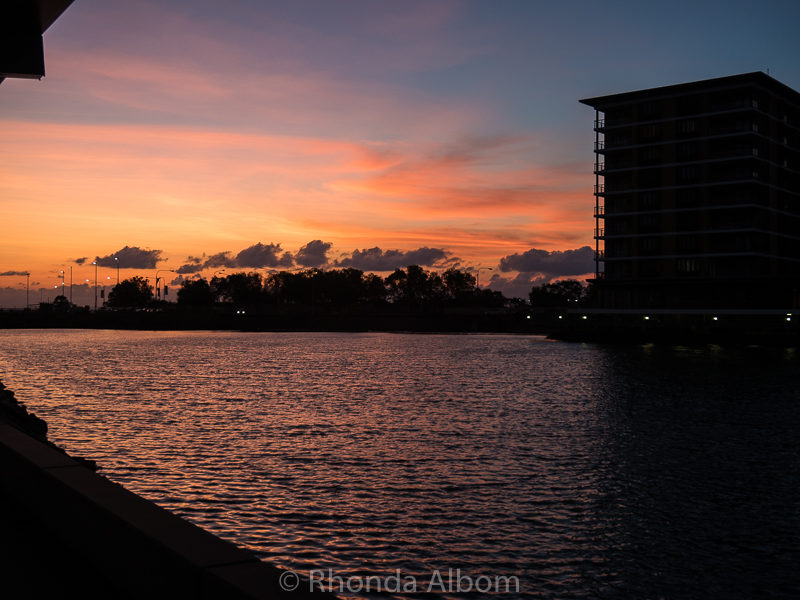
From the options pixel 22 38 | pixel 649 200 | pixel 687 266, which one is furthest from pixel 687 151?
pixel 22 38

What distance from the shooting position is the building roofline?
12731cm

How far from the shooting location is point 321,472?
21.5m

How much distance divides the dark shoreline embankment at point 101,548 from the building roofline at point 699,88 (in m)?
139

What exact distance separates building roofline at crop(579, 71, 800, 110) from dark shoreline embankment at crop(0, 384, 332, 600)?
139 m

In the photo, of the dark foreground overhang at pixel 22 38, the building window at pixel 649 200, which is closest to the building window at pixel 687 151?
the building window at pixel 649 200

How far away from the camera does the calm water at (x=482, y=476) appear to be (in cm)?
1383

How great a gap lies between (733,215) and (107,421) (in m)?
124

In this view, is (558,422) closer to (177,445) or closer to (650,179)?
(177,445)

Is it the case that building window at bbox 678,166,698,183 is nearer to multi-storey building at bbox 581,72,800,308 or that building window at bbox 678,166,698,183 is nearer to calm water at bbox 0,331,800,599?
multi-storey building at bbox 581,72,800,308

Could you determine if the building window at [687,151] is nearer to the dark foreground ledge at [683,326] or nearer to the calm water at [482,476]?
the dark foreground ledge at [683,326]

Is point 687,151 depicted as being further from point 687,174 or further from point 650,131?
point 650,131

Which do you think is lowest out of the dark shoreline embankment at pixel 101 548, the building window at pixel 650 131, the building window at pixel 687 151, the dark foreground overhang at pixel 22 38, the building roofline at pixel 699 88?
the dark shoreline embankment at pixel 101 548

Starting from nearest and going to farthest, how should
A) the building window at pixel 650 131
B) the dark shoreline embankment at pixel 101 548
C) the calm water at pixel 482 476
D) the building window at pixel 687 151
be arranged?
the dark shoreline embankment at pixel 101 548 < the calm water at pixel 482 476 < the building window at pixel 687 151 < the building window at pixel 650 131

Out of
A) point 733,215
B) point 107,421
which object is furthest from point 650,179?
point 107,421
